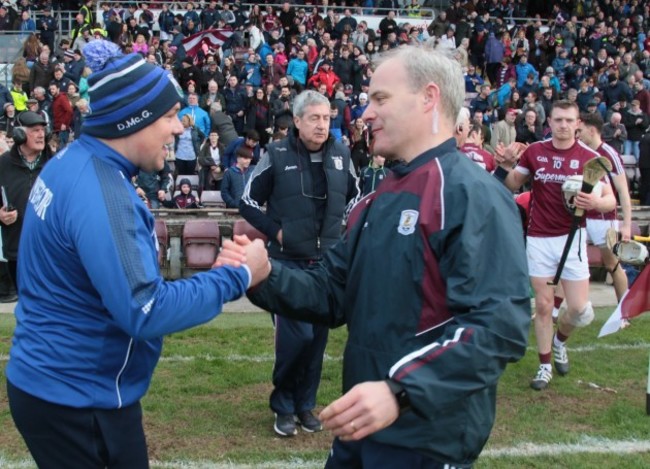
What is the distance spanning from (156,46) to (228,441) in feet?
55.4

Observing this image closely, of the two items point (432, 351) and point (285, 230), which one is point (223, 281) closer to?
point (432, 351)

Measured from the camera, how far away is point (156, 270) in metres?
2.68

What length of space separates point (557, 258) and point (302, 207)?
232 centimetres

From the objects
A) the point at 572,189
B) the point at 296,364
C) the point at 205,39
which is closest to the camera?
the point at 296,364

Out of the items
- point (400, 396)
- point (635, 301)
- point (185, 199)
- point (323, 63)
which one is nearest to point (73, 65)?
point (323, 63)

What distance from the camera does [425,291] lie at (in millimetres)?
2590

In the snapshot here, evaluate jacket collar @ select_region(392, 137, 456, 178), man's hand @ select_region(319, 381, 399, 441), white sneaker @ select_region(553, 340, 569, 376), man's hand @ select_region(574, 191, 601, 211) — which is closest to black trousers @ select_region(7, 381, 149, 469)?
man's hand @ select_region(319, 381, 399, 441)

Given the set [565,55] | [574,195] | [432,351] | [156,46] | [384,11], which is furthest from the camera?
[384,11]

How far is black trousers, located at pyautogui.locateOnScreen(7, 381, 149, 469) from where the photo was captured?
2.76 metres

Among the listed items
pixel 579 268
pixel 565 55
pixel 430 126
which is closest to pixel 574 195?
pixel 579 268

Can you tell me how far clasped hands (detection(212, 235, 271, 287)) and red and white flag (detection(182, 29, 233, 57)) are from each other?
19597mm

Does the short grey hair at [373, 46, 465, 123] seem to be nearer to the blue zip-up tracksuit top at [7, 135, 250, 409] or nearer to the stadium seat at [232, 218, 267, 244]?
the blue zip-up tracksuit top at [7, 135, 250, 409]

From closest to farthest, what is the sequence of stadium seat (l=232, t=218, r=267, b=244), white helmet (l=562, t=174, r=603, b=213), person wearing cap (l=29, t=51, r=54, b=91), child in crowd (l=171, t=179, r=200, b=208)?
white helmet (l=562, t=174, r=603, b=213) → stadium seat (l=232, t=218, r=267, b=244) → child in crowd (l=171, t=179, r=200, b=208) → person wearing cap (l=29, t=51, r=54, b=91)

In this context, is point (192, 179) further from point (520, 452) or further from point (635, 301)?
point (520, 452)
